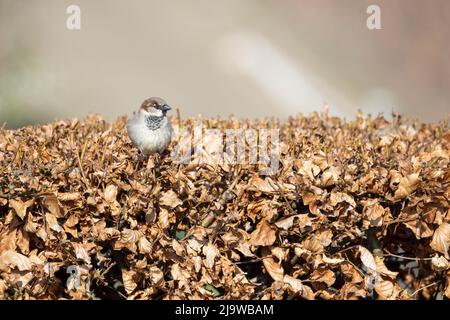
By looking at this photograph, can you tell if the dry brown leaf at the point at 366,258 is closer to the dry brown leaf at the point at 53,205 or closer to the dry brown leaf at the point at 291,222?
the dry brown leaf at the point at 291,222

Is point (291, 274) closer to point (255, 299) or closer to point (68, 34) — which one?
point (255, 299)

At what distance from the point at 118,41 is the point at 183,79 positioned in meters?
1.91

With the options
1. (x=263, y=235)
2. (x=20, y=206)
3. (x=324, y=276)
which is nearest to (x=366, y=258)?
(x=324, y=276)

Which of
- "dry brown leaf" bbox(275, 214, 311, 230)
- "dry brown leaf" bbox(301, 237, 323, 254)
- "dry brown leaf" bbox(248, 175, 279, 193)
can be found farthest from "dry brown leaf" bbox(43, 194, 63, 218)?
"dry brown leaf" bbox(301, 237, 323, 254)

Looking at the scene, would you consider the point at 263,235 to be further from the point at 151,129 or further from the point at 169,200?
the point at 151,129

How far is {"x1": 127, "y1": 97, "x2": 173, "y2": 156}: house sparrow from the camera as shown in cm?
434

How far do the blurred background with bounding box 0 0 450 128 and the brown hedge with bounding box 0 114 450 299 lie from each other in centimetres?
927

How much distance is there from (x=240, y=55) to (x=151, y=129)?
11198mm

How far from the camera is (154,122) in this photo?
4.47 metres

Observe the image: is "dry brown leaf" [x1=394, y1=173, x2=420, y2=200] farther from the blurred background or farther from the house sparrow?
the blurred background

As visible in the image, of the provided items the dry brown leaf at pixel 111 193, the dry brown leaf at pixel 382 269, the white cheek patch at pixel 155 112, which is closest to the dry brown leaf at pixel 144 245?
the dry brown leaf at pixel 111 193

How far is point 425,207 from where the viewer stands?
4.21 m
